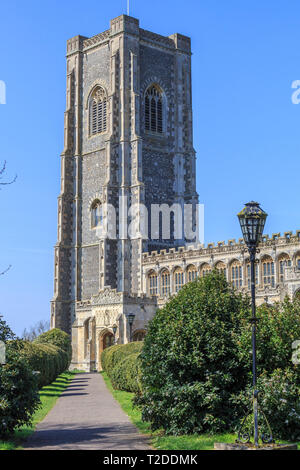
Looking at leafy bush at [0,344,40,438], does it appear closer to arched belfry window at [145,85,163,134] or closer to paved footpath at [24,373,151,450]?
paved footpath at [24,373,151,450]

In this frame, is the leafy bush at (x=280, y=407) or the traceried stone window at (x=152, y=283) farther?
the traceried stone window at (x=152, y=283)

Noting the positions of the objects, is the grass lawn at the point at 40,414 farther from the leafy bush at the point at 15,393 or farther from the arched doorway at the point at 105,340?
the arched doorway at the point at 105,340

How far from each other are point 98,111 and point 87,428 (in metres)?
53.3

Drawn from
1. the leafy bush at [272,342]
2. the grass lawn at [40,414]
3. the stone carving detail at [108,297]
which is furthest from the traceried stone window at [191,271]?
the leafy bush at [272,342]

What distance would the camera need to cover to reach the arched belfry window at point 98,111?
2621 inches

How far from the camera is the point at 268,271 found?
2064 inches

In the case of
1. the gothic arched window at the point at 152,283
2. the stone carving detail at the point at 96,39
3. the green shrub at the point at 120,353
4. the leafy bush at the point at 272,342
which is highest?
the stone carving detail at the point at 96,39

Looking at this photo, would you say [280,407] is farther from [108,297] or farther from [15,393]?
[108,297]

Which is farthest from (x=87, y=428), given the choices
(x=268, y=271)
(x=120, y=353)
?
(x=268, y=271)

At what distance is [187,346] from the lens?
16344mm

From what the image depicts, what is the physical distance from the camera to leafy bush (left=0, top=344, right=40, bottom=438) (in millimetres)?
14969

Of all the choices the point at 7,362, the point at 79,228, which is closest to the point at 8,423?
the point at 7,362

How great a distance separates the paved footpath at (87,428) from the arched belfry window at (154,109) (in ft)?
145
